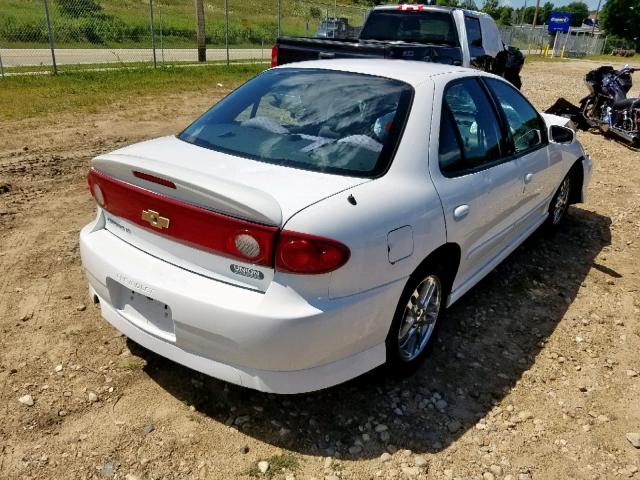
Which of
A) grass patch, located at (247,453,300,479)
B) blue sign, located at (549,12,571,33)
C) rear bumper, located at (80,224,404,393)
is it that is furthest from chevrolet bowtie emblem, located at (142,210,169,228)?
blue sign, located at (549,12,571,33)

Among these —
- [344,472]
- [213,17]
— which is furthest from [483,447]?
[213,17]

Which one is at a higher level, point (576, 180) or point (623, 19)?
point (623, 19)

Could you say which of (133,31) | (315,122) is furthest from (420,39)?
(133,31)

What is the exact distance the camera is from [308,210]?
2.21m

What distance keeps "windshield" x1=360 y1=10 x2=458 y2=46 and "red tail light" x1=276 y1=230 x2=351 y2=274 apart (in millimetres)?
7385

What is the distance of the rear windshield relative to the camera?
2.67m

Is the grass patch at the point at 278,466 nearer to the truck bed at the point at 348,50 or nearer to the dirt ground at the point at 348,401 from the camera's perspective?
the dirt ground at the point at 348,401

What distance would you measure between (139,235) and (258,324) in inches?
32.6

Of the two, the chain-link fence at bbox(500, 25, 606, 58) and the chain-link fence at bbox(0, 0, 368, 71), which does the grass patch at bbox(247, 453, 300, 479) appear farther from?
the chain-link fence at bbox(500, 25, 606, 58)

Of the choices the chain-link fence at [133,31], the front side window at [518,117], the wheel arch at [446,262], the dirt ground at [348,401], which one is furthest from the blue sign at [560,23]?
the wheel arch at [446,262]

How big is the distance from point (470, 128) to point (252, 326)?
1880 mm

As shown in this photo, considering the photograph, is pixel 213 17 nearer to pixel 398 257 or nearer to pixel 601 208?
pixel 601 208

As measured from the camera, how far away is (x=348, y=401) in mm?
2863

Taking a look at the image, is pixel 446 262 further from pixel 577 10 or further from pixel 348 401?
pixel 577 10
